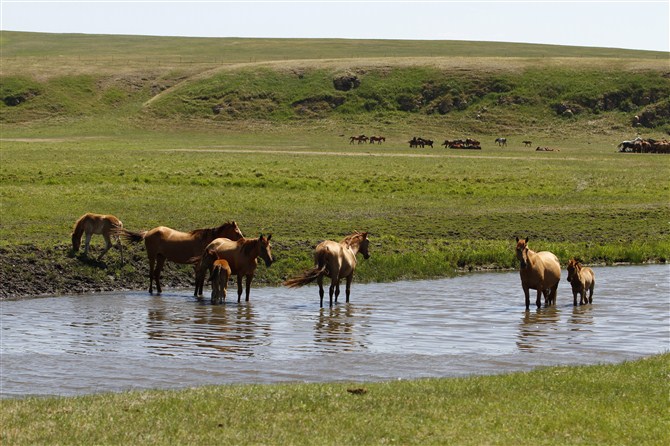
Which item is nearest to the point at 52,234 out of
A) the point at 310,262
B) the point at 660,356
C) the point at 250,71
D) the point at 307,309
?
the point at 310,262

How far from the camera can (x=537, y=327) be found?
19.3m

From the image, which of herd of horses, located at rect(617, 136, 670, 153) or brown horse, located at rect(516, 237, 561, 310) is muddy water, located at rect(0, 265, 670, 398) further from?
herd of horses, located at rect(617, 136, 670, 153)

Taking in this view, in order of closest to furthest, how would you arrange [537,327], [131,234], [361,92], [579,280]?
[537,327] → [579,280] → [131,234] → [361,92]

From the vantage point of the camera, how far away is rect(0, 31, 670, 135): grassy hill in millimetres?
108750

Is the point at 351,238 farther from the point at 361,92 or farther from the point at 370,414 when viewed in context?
the point at 361,92

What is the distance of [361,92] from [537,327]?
330 feet

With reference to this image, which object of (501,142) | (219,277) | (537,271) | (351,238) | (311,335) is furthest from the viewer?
(501,142)

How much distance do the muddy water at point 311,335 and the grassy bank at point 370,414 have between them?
1.98 m

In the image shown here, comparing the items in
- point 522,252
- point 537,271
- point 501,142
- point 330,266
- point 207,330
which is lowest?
point 207,330

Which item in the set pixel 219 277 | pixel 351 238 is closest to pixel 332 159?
pixel 351 238

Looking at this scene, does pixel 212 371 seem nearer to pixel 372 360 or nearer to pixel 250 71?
pixel 372 360

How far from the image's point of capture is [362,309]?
21.5 m

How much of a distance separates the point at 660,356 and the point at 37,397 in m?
8.13

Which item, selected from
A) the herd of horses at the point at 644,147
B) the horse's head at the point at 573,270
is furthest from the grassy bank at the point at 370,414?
the herd of horses at the point at 644,147
